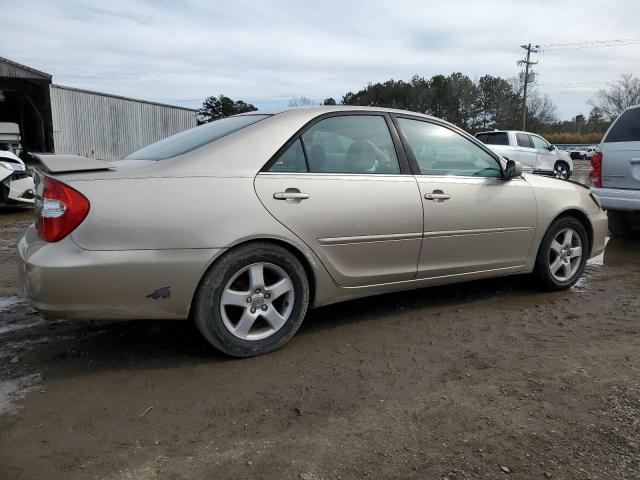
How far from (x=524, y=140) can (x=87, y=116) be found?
54.1 ft

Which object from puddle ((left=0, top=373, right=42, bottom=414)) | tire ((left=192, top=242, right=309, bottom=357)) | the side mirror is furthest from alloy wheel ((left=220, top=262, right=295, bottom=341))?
the side mirror

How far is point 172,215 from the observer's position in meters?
2.78

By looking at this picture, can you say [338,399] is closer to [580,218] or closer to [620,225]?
[580,218]

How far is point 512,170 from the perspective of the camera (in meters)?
4.08

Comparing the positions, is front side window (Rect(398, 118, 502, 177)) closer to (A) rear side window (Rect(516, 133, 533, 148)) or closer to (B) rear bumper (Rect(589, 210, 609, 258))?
(B) rear bumper (Rect(589, 210, 609, 258))

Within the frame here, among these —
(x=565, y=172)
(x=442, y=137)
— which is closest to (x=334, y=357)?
(x=442, y=137)

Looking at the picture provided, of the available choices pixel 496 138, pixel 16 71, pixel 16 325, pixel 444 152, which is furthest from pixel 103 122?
pixel 444 152

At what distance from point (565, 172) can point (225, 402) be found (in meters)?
19.6

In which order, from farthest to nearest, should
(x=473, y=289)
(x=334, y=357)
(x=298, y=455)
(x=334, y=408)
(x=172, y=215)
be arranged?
(x=473, y=289) < (x=334, y=357) < (x=172, y=215) < (x=334, y=408) < (x=298, y=455)

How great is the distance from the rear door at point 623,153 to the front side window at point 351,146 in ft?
13.6

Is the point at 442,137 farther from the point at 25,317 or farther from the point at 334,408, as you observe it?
the point at 25,317

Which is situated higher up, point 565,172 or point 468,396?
point 565,172

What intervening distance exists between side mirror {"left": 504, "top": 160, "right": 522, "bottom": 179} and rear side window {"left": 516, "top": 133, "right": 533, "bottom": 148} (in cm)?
1351

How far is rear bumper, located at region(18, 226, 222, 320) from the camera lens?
2.63 metres
